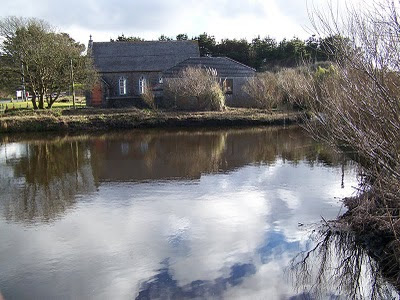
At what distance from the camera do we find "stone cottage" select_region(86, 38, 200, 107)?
1401 inches

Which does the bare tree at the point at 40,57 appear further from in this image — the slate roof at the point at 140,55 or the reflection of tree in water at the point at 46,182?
the reflection of tree in water at the point at 46,182

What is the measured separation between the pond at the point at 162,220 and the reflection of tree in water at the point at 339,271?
251 mm

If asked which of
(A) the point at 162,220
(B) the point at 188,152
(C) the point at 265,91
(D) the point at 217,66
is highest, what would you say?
(D) the point at 217,66

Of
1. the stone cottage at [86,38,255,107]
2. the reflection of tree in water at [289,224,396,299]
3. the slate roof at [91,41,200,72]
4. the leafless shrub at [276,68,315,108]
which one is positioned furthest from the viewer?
the slate roof at [91,41,200,72]

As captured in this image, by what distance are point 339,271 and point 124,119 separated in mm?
21896

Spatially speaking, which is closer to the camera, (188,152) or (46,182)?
(46,182)

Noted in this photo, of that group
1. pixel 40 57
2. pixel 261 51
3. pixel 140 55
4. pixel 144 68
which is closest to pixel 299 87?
pixel 40 57

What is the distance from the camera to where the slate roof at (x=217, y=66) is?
3381 centimetres

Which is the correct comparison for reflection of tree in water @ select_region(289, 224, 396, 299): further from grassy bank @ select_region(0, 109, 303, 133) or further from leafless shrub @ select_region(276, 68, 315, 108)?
grassy bank @ select_region(0, 109, 303, 133)

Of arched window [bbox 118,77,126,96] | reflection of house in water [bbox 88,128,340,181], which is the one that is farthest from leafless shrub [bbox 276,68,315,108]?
arched window [bbox 118,77,126,96]

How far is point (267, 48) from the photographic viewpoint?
1890 inches

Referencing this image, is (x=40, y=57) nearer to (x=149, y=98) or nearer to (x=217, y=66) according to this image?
(x=149, y=98)

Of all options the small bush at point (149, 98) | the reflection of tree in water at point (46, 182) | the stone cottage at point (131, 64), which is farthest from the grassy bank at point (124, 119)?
the reflection of tree in water at point (46, 182)

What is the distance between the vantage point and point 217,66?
34.8 meters
